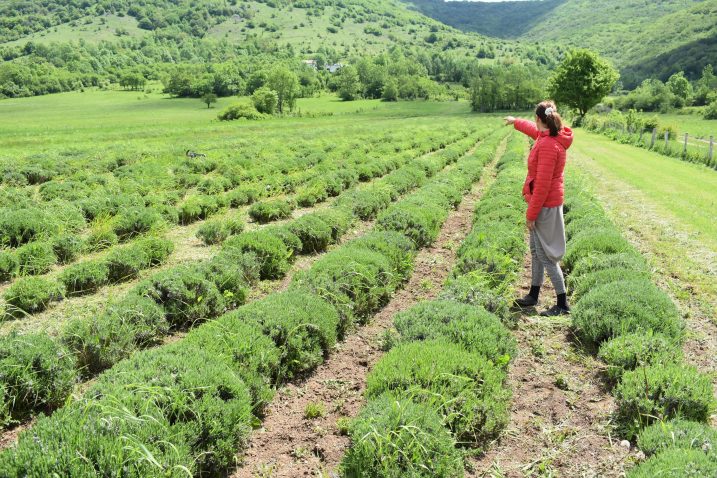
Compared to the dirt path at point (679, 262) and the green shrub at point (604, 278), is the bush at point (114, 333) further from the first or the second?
the dirt path at point (679, 262)

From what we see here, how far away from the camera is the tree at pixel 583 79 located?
68.1 metres

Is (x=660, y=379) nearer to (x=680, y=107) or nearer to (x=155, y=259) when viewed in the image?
(x=155, y=259)

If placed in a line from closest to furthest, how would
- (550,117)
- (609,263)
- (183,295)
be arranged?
1. (550,117)
2. (183,295)
3. (609,263)

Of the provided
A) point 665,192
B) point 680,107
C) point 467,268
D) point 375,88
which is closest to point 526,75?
point 680,107

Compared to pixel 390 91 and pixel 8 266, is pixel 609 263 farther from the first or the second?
pixel 390 91

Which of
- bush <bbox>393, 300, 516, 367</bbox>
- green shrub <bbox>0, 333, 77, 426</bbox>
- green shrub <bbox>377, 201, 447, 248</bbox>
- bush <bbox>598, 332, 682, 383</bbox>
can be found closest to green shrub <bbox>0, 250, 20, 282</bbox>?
green shrub <bbox>0, 333, 77, 426</bbox>

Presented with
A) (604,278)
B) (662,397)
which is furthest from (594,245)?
(662,397)

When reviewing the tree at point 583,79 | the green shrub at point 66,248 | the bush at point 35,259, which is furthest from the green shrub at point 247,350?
the tree at point 583,79

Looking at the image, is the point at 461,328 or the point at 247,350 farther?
the point at 461,328

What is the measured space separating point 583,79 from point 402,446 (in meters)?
76.6

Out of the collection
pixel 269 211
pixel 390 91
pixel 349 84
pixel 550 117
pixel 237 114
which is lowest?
pixel 269 211

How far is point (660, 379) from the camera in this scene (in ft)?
17.1

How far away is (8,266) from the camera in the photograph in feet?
32.4

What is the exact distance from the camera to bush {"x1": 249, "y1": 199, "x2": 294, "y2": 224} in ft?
49.4
